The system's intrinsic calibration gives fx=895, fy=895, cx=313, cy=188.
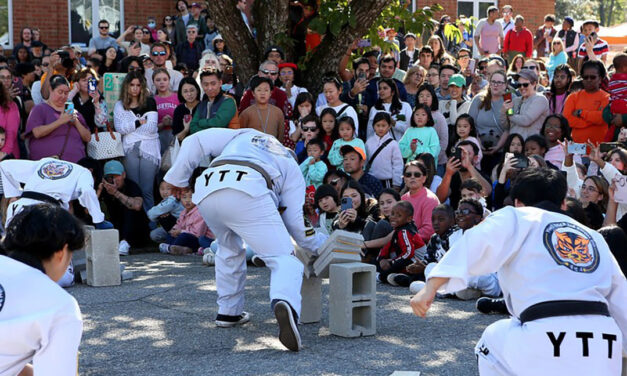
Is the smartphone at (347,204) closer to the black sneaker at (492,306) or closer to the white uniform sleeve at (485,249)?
the black sneaker at (492,306)

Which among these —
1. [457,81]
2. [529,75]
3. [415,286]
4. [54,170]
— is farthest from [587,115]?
[54,170]

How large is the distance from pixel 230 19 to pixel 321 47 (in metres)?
1.22

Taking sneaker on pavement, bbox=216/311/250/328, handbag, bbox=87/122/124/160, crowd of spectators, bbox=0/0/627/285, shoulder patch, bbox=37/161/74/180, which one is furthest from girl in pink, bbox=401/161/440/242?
handbag, bbox=87/122/124/160

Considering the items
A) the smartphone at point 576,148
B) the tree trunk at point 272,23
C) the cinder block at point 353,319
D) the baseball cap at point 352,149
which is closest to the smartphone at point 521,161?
the smartphone at point 576,148

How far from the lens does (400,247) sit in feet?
26.8

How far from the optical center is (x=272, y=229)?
6.04 metres

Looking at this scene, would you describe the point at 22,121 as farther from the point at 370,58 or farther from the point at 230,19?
the point at 370,58

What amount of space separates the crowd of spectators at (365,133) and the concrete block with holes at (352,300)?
1.57 m

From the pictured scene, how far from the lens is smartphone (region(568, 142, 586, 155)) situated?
864 centimetres

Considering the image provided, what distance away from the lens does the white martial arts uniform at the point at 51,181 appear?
7844 millimetres

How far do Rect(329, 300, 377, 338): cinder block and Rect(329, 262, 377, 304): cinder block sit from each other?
0.04 meters

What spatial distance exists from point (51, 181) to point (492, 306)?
155 inches

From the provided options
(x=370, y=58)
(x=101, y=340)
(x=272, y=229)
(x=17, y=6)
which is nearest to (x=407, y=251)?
(x=272, y=229)

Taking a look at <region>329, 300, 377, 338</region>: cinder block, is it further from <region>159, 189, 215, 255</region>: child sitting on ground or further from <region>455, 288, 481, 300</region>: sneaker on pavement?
<region>159, 189, 215, 255</region>: child sitting on ground
